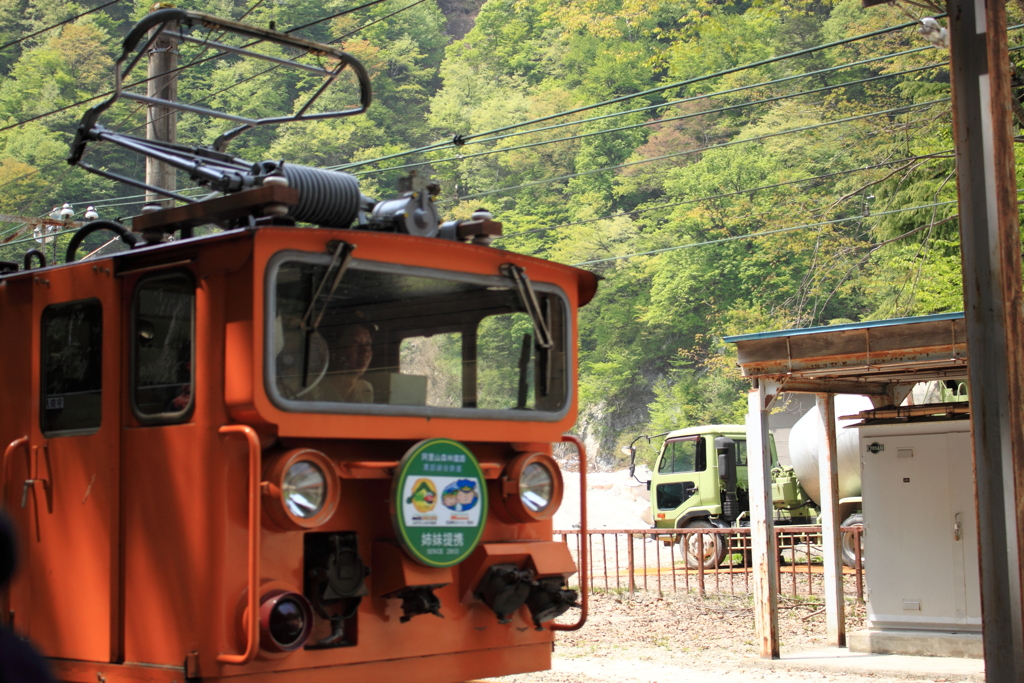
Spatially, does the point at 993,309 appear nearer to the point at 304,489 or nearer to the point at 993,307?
the point at 993,307

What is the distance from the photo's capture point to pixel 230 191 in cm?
511

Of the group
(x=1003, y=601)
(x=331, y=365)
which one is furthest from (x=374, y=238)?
(x=1003, y=601)

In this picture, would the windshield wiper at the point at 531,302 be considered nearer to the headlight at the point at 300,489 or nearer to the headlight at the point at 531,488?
the headlight at the point at 531,488

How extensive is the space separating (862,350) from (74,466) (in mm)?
7006

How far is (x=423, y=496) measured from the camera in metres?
4.55

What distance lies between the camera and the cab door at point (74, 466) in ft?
15.1

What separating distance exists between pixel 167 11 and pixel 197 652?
275 centimetres

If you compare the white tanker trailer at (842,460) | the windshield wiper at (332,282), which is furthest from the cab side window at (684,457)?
the windshield wiper at (332,282)

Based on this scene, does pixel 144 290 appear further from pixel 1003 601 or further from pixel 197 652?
pixel 1003 601

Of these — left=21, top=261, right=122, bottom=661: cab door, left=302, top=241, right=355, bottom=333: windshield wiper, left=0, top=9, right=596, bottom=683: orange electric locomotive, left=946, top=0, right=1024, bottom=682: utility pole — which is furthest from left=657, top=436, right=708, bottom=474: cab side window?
left=302, top=241, right=355, bottom=333: windshield wiper

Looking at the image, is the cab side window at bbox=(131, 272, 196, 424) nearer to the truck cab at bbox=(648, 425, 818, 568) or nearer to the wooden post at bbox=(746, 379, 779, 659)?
the wooden post at bbox=(746, 379, 779, 659)

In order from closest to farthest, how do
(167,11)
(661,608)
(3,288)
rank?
1. (167,11)
2. (3,288)
3. (661,608)

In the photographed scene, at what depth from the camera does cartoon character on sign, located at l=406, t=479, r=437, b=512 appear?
14.8ft

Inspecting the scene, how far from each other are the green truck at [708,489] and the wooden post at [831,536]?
29.2ft
